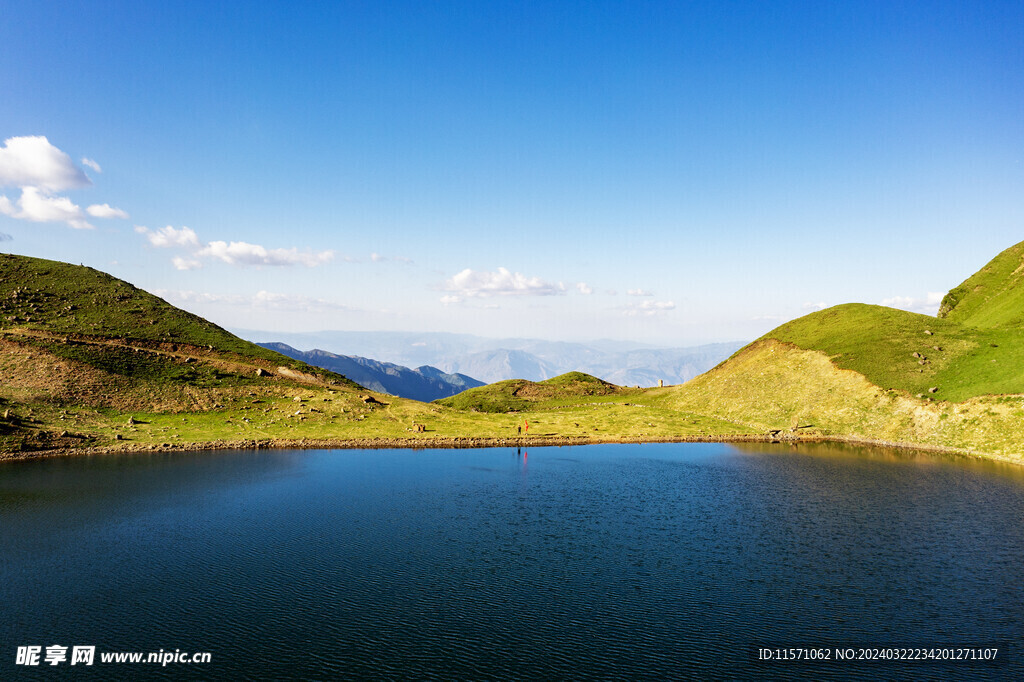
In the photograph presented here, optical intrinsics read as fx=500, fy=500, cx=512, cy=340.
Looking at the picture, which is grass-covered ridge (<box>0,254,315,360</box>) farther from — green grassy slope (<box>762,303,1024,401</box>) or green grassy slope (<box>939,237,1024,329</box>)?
green grassy slope (<box>939,237,1024,329</box>)

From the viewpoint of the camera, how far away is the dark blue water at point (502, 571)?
3191 centimetres

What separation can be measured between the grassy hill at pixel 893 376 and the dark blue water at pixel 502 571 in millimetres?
26436

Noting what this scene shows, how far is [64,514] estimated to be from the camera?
5644cm

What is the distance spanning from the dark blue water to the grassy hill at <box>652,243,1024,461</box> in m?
26.4

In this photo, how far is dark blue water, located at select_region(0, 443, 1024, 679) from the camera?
31.9 m

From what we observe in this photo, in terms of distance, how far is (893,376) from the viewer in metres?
118

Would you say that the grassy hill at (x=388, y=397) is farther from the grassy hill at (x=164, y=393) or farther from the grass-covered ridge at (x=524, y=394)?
the grass-covered ridge at (x=524, y=394)

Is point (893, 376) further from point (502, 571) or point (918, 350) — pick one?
point (502, 571)

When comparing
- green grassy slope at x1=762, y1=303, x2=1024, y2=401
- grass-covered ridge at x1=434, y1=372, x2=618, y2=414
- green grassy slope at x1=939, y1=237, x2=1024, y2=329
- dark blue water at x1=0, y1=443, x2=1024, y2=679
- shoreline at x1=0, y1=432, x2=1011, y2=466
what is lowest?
dark blue water at x1=0, y1=443, x2=1024, y2=679

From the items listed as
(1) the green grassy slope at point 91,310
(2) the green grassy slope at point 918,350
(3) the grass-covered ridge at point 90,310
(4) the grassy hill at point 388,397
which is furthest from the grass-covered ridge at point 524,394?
(2) the green grassy slope at point 918,350

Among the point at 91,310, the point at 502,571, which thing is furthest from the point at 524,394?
the point at 502,571

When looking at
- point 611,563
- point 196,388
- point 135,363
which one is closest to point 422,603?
point 611,563

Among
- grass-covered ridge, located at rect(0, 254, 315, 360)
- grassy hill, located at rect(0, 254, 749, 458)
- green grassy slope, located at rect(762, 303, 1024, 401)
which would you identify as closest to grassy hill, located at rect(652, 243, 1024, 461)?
green grassy slope, located at rect(762, 303, 1024, 401)

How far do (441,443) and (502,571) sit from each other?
6442 cm
